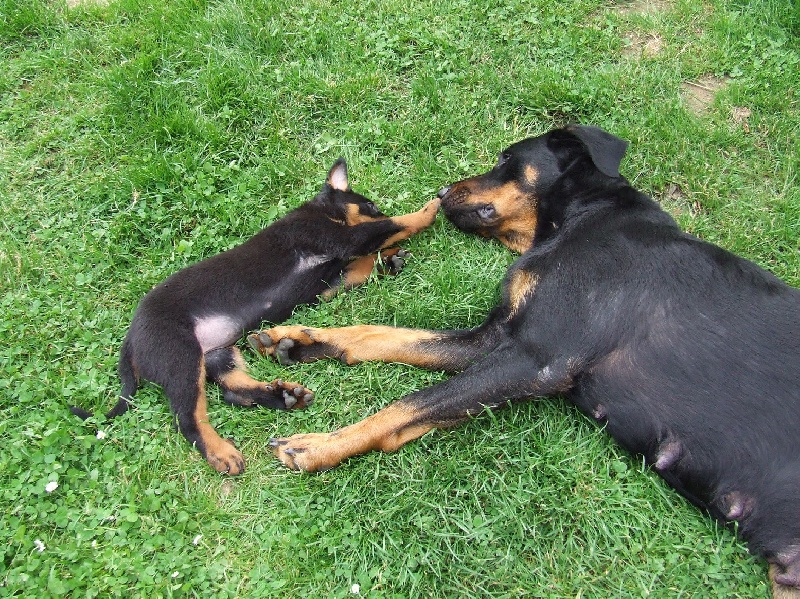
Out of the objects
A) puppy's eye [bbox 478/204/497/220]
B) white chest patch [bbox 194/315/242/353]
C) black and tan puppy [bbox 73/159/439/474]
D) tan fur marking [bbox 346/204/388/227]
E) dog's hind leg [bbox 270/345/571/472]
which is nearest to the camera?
dog's hind leg [bbox 270/345/571/472]

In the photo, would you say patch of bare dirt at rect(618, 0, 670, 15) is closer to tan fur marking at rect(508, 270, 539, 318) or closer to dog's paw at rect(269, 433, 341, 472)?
tan fur marking at rect(508, 270, 539, 318)

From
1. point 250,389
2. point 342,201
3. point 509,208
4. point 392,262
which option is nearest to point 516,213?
point 509,208

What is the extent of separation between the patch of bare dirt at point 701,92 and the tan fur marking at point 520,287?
255cm

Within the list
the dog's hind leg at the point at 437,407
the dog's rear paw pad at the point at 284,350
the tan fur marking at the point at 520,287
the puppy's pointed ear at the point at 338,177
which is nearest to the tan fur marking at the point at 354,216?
the puppy's pointed ear at the point at 338,177

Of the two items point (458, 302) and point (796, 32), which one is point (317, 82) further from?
point (796, 32)

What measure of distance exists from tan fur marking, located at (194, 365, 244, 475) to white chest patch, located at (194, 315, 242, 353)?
377 millimetres

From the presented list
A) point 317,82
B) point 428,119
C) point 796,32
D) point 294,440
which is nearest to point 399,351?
point 294,440

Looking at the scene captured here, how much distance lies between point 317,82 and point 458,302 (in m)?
2.27

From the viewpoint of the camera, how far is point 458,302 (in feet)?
13.9

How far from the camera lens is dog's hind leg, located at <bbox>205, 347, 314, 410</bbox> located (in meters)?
3.81

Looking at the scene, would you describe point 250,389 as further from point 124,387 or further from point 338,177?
point 338,177

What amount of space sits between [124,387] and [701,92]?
484 centimetres

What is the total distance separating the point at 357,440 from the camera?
11.6 ft

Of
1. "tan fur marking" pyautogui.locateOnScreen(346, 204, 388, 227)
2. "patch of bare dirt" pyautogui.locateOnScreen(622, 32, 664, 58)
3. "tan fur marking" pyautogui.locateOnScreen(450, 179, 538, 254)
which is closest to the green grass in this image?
"patch of bare dirt" pyautogui.locateOnScreen(622, 32, 664, 58)
